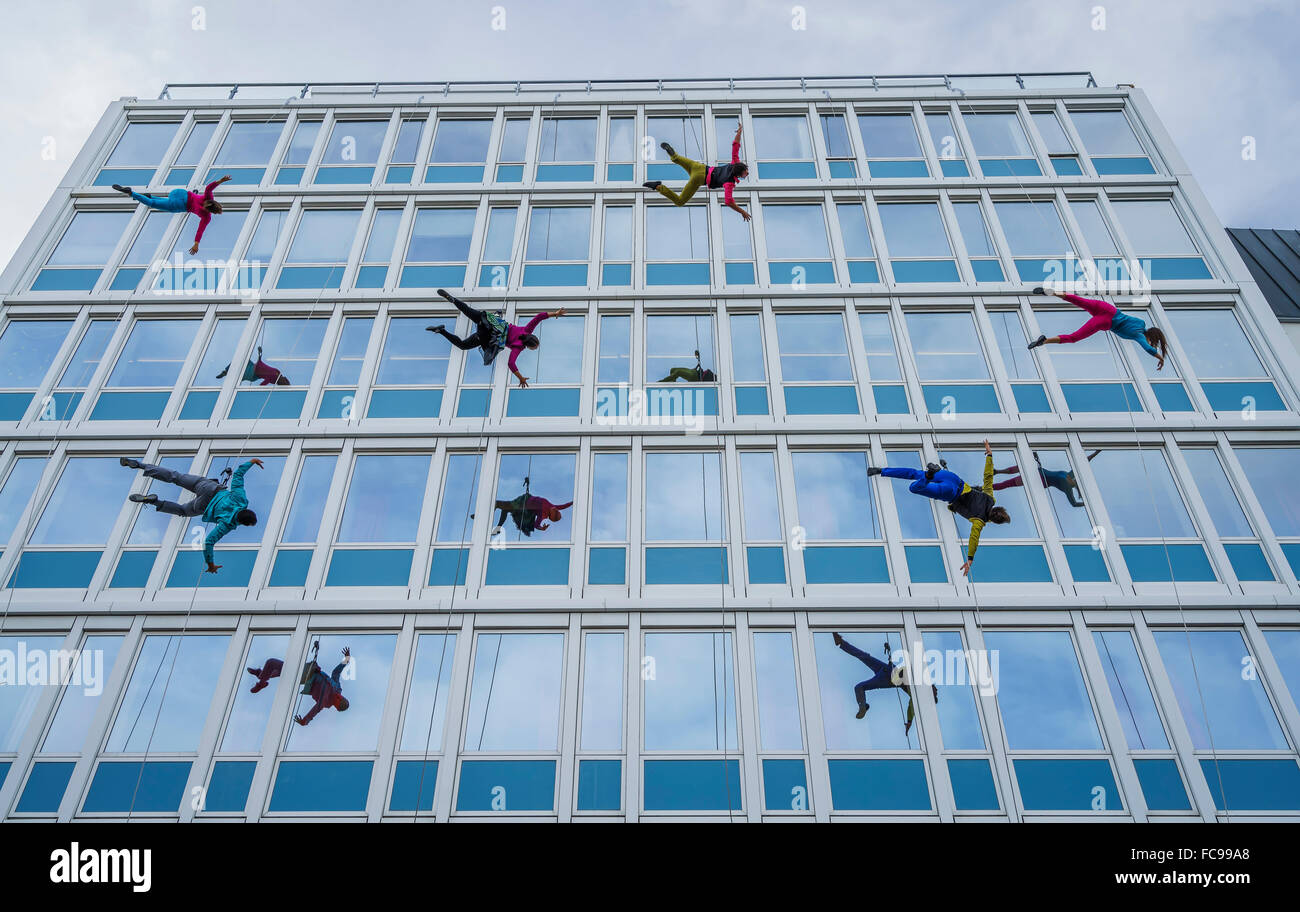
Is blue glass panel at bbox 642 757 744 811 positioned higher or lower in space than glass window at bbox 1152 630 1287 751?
lower

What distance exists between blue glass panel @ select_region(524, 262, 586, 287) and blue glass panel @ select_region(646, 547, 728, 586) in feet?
17.7

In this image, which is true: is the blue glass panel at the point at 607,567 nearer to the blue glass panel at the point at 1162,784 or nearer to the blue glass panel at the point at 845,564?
the blue glass panel at the point at 845,564

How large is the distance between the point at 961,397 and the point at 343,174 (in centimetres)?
1197

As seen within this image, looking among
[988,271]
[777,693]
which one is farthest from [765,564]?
[988,271]

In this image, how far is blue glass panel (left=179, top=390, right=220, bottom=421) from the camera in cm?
1301

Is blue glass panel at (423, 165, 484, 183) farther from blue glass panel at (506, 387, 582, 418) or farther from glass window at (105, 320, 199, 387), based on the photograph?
blue glass panel at (506, 387, 582, 418)

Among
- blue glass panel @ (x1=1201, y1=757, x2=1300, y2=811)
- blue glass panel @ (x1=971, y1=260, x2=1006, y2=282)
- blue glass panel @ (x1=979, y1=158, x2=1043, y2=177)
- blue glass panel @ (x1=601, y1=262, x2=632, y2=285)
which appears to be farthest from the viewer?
blue glass panel @ (x1=979, y1=158, x2=1043, y2=177)

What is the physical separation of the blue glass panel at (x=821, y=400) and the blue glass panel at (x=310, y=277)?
795 centimetres

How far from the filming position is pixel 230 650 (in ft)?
36.0

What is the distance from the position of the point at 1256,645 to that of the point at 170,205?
1692 centimetres

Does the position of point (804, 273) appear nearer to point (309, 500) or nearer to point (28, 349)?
point (309, 500)

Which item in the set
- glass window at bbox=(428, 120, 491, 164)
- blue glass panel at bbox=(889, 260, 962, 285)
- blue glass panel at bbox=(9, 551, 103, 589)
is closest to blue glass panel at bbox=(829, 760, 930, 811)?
blue glass panel at bbox=(889, 260, 962, 285)

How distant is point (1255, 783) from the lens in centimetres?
981

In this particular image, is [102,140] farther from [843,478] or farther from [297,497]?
[843,478]
